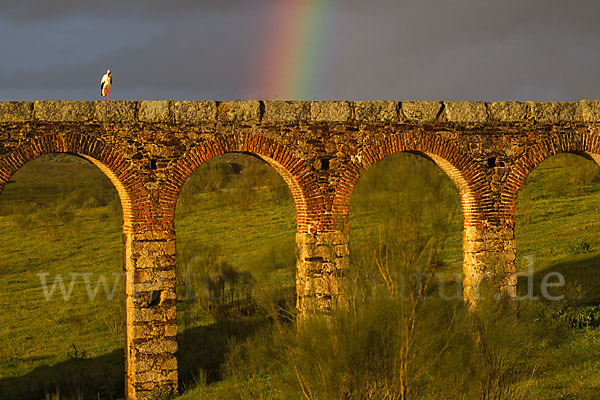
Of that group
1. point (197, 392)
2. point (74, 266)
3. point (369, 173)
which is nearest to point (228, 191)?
point (74, 266)

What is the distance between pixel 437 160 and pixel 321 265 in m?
2.74

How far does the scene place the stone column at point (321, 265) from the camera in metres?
10.4

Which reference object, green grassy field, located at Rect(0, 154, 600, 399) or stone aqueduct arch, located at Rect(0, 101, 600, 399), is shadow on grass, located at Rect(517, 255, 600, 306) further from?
stone aqueduct arch, located at Rect(0, 101, 600, 399)

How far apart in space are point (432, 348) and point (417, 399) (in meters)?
0.73

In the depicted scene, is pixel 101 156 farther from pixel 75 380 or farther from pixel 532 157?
pixel 532 157

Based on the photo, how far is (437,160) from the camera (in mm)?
11227

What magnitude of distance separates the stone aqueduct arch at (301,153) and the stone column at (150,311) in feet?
0.05

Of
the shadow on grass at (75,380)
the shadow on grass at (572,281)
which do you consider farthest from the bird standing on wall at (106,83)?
the shadow on grass at (572,281)

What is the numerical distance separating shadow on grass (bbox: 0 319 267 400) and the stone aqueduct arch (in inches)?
61.7

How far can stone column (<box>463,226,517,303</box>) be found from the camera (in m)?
10.9

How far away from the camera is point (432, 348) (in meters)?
7.11

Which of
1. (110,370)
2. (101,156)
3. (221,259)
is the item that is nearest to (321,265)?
(101,156)

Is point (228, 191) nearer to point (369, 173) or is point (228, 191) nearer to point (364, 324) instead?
point (369, 173)

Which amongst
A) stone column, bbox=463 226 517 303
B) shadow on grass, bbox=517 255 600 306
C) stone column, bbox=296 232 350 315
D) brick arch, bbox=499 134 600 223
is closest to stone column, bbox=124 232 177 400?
stone column, bbox=296 232 350 315
